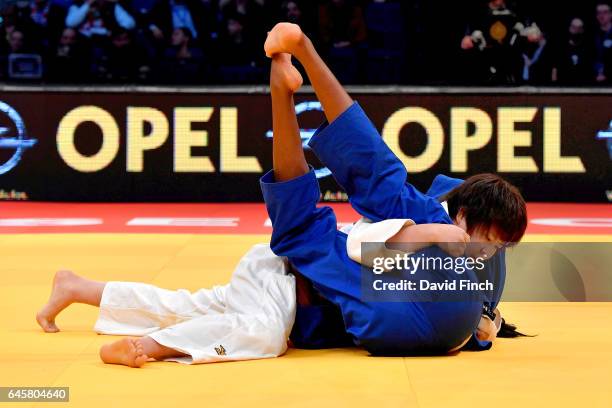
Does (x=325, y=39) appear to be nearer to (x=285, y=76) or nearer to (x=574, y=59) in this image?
(x=574, y=59)

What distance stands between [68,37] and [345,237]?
8914 mm

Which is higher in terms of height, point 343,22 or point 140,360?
point 343,22

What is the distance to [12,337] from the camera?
193 inches

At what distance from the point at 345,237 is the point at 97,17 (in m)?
9.09

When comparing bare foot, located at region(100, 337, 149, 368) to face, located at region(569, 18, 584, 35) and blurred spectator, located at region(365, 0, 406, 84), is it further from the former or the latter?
face, located at region(569, 18, 584, 35)

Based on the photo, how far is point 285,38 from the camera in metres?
4.41

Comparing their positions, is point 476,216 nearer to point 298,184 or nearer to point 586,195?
point 298,184

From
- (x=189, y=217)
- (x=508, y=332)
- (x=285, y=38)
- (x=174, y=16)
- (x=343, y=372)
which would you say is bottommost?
(x=189, y=217)

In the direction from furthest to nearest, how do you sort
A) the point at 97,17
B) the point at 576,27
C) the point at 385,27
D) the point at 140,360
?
the point at 97,17 < the point at 385,27 < the point at 576,27 < the point at 140,360

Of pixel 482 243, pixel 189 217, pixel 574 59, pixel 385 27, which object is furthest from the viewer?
pixel 385 27

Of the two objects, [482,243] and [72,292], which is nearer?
→ [482,243]

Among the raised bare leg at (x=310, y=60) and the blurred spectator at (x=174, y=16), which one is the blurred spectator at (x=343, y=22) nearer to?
the blurred spectator at (x=174, y=16)

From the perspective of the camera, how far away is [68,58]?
12734 mm

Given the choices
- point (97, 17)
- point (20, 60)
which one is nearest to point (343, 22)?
point (97, 17)
